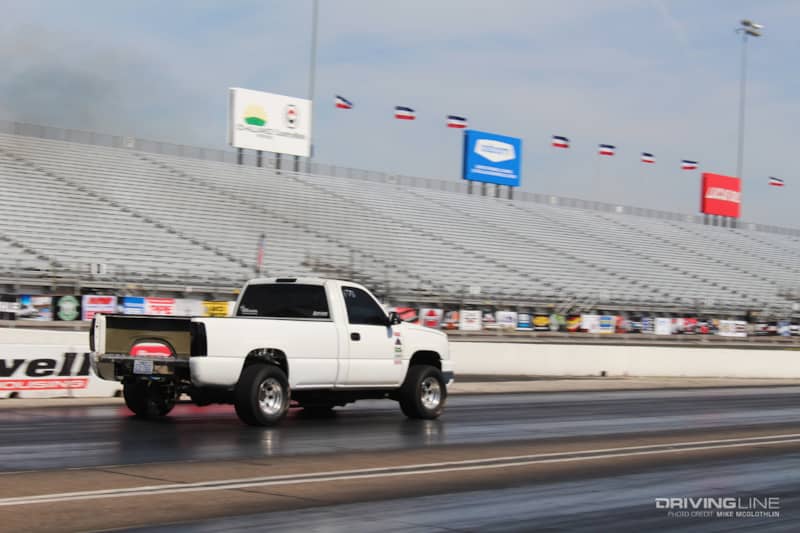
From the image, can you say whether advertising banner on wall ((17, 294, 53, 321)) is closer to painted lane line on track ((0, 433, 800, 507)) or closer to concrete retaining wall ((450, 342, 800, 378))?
concrete retaining wall ((450, 342, 800, 378))

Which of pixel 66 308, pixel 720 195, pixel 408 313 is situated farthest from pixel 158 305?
pixel 720 195

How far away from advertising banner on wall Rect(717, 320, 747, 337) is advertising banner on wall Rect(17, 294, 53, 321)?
34.0m

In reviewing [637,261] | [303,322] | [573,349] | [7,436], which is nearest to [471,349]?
[573,349]

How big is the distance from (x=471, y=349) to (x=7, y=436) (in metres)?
19.6

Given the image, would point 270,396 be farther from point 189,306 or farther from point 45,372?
point 189,306

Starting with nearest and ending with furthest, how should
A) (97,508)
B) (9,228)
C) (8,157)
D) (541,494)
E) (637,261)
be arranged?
1. (97,508)
2. (541,494)
3. (9,228)
4. (8,157)
5. (637,261)

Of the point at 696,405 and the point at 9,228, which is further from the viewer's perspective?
the point at 9,228

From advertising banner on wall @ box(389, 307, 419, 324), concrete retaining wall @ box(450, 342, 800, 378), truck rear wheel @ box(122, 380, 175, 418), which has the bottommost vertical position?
concrete retaining wall @ box(450, 342, 800, 378)

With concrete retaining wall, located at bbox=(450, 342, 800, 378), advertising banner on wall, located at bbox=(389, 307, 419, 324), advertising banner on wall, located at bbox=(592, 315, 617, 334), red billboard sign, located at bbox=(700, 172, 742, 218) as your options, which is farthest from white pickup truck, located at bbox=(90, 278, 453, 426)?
red billboard sign, located at bbox=(700, 172, 742, 218)

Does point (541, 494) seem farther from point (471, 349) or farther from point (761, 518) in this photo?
point (471, 349)

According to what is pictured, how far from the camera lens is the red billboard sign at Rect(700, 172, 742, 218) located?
259 feet

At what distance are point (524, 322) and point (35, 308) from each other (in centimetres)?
2046

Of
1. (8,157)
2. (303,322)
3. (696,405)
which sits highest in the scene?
(8,157)

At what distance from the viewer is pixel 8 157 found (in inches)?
1751
